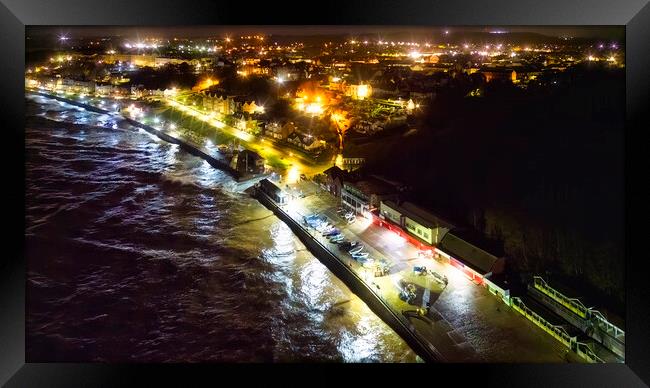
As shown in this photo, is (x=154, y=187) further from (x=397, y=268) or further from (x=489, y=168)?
(x=489, y=168)

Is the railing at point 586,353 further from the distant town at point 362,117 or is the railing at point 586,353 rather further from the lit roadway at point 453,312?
the lit roadway at point 453,312

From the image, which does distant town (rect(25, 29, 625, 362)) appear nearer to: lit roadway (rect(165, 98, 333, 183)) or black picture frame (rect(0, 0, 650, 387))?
lit roadway (rect(165, 98, 333, 183))

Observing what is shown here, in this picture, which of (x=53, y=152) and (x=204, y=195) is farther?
(x=53, y=152)

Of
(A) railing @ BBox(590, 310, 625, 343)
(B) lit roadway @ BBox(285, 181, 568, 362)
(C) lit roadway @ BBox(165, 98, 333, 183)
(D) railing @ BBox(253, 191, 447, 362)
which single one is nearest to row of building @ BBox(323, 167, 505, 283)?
A: (B) lit roadway @ BBox(285, 181, 568, 362)

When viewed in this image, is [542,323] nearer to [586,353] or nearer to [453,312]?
[586,353]
